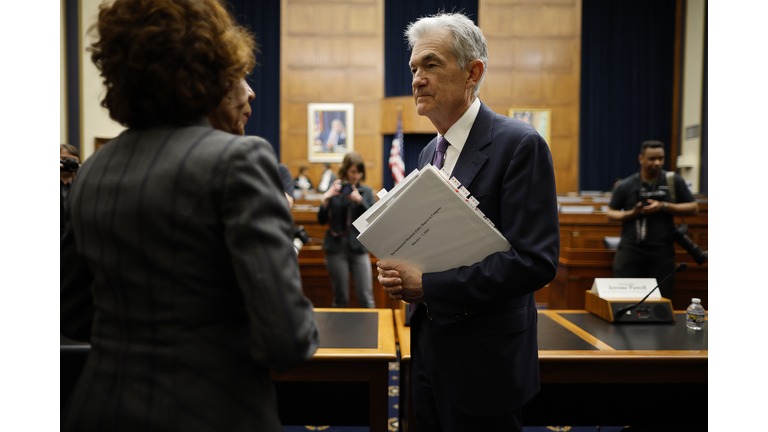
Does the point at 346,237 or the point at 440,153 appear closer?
the point at 440,153

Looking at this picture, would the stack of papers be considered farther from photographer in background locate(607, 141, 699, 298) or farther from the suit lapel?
photographer in background locate(607, 141, 699, 298)

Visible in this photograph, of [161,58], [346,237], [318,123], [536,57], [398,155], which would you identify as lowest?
[346,237]

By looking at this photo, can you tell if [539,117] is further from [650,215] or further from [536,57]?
[650,215]

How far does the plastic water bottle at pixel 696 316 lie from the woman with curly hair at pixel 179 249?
1668mm

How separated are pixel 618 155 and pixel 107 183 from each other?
12774 mm

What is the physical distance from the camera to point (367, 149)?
35.2 feet

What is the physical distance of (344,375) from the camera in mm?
1427

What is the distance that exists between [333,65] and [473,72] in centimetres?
993

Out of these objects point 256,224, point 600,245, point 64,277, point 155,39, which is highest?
point 155,39

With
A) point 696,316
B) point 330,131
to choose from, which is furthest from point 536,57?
point 696,316

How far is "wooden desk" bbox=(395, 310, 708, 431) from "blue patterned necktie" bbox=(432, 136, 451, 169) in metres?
0.64

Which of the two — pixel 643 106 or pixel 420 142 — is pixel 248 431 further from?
pixel 643 106

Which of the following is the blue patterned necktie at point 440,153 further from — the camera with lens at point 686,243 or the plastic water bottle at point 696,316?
the camera with lens at point 686,243

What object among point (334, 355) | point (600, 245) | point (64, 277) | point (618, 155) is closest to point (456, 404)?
point (334, 355)
